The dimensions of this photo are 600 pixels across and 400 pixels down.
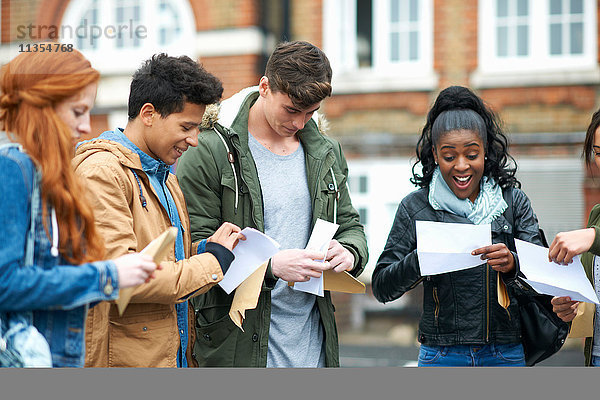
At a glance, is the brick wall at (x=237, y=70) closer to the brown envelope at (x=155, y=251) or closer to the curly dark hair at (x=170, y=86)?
the curly dark hair at (x=170, y=86)

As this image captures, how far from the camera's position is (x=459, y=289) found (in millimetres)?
2656

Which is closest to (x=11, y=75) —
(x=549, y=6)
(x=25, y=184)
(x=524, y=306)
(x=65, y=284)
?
(x=25, y=184)

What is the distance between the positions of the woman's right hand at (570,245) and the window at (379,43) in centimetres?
577

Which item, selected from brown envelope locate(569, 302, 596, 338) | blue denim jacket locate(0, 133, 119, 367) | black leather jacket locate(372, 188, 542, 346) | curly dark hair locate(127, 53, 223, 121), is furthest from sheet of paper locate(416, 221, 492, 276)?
blue denim jacket locate(0, 133, 119, 367)

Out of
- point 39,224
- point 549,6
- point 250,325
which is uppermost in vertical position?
point 549,6

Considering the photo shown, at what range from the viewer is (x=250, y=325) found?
257 cm

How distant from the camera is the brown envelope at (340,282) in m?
2.59

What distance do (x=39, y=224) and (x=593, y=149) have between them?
2.06 meters

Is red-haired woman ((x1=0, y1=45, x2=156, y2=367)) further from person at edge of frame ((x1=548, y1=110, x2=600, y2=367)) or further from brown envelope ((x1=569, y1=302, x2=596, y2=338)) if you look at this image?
brown envelope ((x1=569, y1=302, x2=596, y2=338))

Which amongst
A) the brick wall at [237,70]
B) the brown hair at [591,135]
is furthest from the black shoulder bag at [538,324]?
the brick wall at [237,70]

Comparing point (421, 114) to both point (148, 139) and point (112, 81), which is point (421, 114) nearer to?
point (112, 81)

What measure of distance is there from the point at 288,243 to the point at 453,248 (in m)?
0.61

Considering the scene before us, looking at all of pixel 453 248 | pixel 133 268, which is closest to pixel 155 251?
pixel 133 268

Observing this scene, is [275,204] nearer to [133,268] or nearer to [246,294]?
[246,294]
